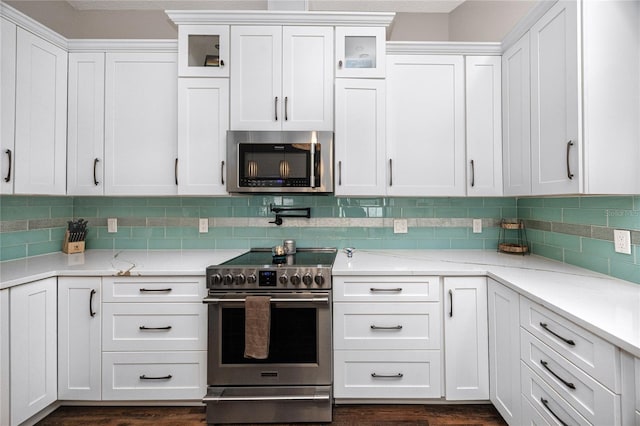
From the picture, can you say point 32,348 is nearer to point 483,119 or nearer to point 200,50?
point 200,50

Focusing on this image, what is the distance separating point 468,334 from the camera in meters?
2.00

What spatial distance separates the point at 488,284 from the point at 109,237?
2913 mm

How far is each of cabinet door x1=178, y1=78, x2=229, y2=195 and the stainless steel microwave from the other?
121mm

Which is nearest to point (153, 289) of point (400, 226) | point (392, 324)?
point (392, 324)

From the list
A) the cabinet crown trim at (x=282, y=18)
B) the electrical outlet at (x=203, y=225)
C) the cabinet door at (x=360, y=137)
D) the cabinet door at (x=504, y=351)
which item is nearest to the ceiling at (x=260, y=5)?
the cabinet crown trim at (x=282, y=18)

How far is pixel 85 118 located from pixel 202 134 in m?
0.88

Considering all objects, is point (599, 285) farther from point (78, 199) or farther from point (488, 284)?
point (78, 199)

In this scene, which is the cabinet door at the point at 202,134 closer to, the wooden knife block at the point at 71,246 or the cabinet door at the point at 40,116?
the cabinet door at the point at 40,116

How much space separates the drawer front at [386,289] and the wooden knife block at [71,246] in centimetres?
210

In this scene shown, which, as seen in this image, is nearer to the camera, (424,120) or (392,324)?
(392,324)

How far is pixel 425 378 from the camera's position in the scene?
2.02 metres

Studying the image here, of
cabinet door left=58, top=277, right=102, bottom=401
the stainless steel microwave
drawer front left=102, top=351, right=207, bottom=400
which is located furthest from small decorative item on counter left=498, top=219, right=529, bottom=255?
cabinet door left=58, top=277, right=102, bottom=401

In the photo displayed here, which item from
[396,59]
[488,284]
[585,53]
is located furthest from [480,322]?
[396,59]

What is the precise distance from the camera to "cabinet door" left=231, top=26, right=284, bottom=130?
7.49 feet
